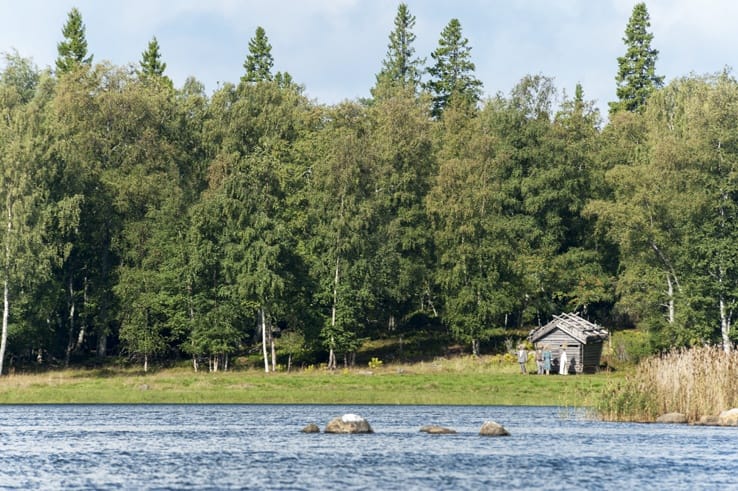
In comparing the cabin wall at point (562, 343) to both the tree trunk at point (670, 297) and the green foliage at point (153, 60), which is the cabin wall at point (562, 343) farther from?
the green foliage at point (153, 60)

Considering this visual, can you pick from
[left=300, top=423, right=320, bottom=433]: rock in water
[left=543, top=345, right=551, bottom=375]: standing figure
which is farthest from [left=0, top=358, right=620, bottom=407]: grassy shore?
[left=300, top=423, right=320, bottom=433]: rock in water

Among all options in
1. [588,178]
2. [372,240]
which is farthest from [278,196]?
[588,178]

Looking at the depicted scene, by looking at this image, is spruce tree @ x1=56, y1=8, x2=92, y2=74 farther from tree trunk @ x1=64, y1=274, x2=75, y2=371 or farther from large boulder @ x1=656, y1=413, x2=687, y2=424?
large boulder @ x1=656, y1=413, x2=687, y2=424

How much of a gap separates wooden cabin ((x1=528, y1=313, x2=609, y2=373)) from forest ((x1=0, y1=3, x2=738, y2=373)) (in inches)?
192

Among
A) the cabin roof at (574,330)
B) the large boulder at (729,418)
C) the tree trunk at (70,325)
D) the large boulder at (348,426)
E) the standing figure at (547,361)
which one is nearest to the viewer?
the large boulder at (348,426)

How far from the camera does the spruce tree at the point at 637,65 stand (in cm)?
14738

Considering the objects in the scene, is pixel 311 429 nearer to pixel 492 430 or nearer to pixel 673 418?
pixel 492 430

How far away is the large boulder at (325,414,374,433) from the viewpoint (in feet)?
174

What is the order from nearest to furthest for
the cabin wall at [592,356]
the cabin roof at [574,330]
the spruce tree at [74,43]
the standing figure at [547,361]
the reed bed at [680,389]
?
the reed bed at [680,389]
the standing figure at [547,361]
the cabin roof at [574,330]
the cabin wall at [592,356]
the spruce tree at [74,43]

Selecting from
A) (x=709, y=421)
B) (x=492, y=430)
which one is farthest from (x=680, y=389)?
(x=492, y=430)

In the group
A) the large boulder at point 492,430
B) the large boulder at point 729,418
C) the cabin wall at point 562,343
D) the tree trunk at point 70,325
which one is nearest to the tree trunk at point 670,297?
the cabin wall at point 562,343

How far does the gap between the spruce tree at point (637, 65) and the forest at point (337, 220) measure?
3198cm

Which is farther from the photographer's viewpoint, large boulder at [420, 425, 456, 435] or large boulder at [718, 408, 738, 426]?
large boulder at [718, 408, 738, 426]

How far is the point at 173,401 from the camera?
247 feet
